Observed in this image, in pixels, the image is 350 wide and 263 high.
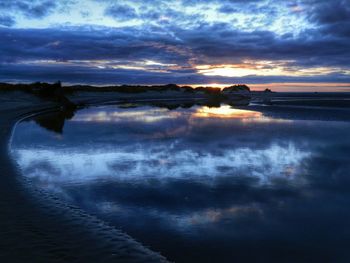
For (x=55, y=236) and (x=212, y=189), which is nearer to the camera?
(x=55, y=236)

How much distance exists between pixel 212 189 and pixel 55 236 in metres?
4.65

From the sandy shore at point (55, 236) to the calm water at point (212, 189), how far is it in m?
0.42

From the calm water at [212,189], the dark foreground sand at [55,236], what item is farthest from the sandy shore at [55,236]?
the calm water at [212,189]

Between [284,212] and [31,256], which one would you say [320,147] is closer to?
[284,212]

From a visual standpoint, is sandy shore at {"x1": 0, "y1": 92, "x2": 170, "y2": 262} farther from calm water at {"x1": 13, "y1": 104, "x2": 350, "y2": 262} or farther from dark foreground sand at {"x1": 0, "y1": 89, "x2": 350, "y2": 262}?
calm water at {"x1": 13, "y1": 104, "x2": 350, "y2": 262}

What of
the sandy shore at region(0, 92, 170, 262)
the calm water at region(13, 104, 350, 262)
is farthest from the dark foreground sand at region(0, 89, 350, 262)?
the calm water at region(13, 104, 350, 262)

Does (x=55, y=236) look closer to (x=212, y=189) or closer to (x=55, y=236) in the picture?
(x=55, y=236)

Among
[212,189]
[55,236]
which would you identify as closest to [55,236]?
[55,236]

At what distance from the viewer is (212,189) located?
9906 millimetres

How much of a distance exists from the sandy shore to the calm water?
42 cm

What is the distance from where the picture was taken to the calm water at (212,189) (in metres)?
6.59

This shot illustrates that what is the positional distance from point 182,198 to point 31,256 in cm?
423

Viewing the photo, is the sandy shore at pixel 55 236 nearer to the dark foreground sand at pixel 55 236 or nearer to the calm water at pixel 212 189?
the dark foreground sand at pixel 55 236

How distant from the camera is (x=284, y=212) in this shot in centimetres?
820
